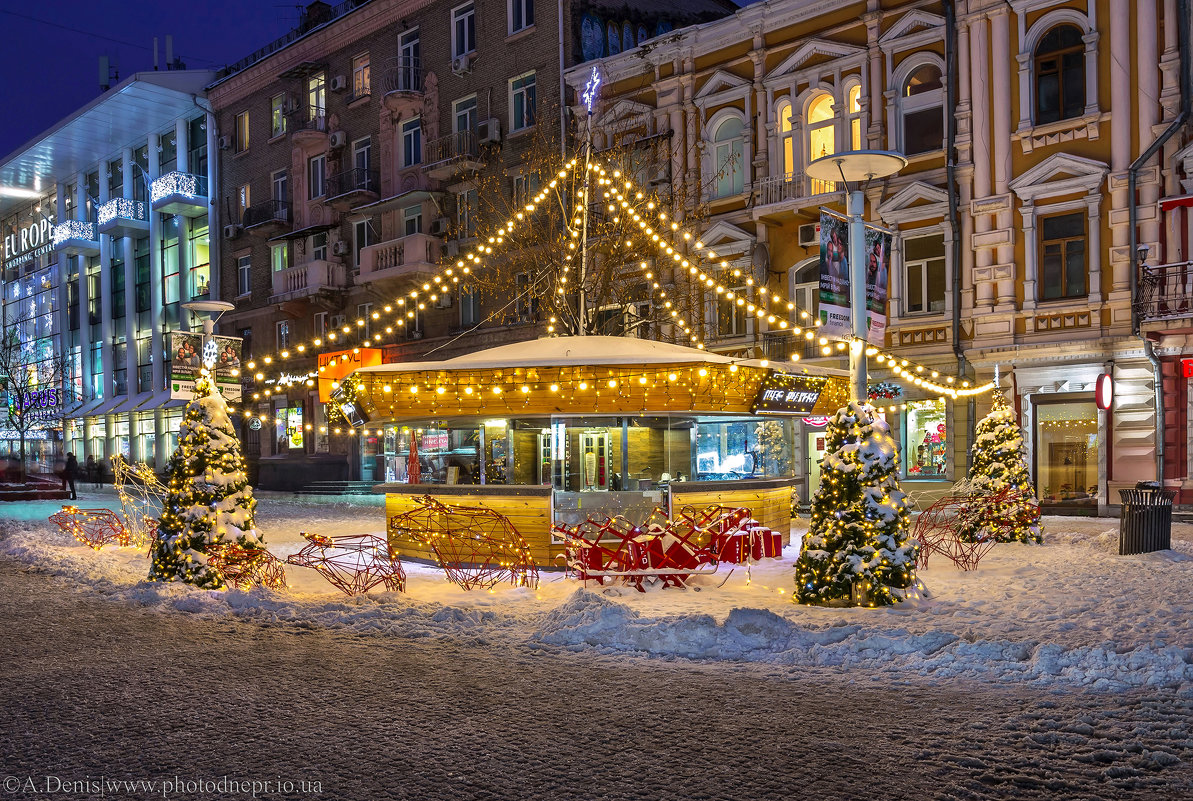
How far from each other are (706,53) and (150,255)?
32.2m

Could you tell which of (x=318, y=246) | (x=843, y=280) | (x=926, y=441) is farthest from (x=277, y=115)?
(x=843, y=280)

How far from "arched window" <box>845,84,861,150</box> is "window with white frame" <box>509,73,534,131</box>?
1046cm

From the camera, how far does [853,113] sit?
24.8 meters

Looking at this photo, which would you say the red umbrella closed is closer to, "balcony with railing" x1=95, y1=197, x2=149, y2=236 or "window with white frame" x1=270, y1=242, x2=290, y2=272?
"window with white frame" x1=270, y1=242, x2=290, y2=272

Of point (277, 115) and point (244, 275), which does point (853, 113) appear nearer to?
point (277, 115)

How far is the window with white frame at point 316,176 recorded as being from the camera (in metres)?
38.8

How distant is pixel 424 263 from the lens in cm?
3256

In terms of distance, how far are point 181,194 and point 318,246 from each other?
9.37m

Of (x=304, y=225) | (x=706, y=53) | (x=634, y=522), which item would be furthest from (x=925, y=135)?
(x=304, y=225)

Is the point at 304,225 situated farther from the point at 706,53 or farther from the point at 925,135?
the point at 925,135

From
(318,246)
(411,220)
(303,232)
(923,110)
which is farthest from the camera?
(318,246)

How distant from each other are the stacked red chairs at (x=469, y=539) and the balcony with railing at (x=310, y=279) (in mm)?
23102

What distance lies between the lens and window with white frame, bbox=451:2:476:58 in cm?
3309

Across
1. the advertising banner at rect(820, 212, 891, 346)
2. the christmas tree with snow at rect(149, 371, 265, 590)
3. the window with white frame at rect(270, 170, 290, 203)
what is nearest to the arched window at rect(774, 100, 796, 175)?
the advertising banner at rect(820, 212, 891, 346)
